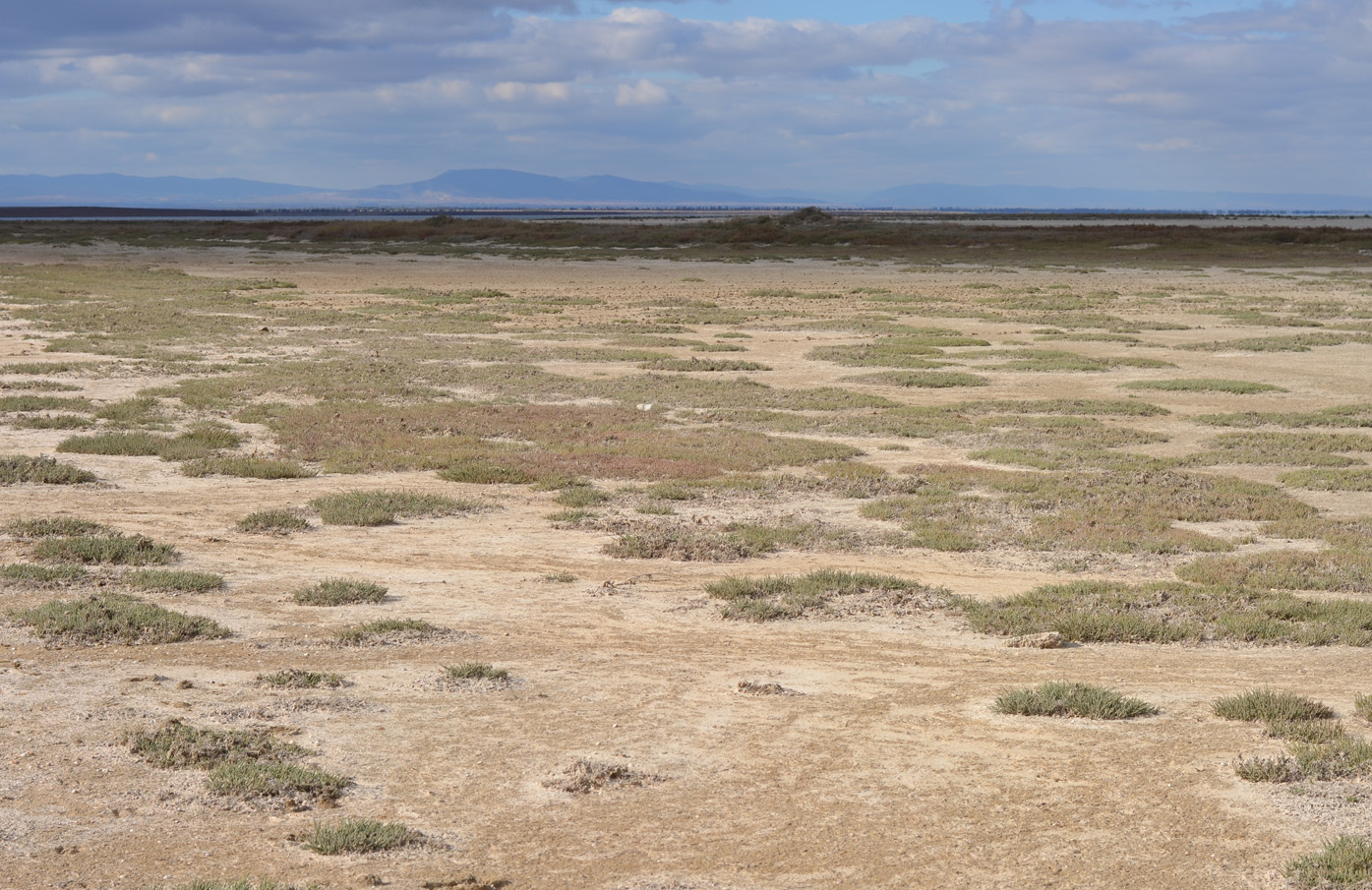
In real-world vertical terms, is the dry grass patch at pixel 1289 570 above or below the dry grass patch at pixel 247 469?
below

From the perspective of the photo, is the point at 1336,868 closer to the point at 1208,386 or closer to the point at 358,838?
the point at 358,838

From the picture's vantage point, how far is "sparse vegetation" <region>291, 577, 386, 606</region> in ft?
35.4

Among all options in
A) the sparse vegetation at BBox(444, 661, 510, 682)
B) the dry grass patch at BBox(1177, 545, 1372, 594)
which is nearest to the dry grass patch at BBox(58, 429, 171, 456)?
the sparse vegetation at BBox(444, 661, 510, 682)

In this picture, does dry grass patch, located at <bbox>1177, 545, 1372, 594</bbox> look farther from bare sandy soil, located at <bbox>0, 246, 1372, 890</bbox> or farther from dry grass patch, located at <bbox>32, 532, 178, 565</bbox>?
dry grass patch, located at <bbox>32, 532, 178, 565</bbox>

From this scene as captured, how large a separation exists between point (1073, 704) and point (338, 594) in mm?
5893

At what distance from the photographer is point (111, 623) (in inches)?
384

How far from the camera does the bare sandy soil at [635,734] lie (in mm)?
6387

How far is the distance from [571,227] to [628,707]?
337 feet

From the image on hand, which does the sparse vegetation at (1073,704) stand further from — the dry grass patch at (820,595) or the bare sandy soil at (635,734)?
the dry grass patch at (820,595)

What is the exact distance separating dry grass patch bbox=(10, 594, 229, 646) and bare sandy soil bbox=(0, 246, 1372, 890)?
0.19m

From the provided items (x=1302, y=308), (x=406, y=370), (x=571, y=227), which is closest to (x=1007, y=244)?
(x=571, y=227)

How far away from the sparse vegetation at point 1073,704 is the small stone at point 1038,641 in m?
1.36

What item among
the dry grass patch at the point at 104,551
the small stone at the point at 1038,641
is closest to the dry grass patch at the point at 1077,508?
the small stone at the point at 1038,641

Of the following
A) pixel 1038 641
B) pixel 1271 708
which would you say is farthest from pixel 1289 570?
pixel 1271 708
